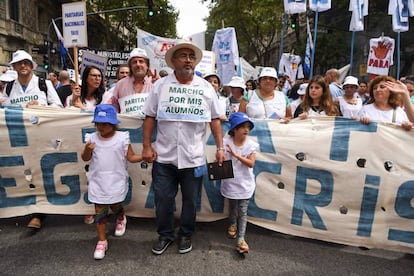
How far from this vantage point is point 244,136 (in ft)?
10.7

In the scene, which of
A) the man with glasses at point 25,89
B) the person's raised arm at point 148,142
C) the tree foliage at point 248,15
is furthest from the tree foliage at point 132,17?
the person's raised arm at point 148,142

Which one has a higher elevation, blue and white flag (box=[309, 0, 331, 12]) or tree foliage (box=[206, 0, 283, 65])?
tree foliage (box=[206, 0, 283, 65])

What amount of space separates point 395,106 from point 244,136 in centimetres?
157

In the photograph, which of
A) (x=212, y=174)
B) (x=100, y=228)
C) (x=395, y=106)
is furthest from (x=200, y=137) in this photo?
(x=395, y=106)

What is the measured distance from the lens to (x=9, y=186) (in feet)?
12.0

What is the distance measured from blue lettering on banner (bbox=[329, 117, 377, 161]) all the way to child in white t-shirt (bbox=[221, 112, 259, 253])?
2.57 ft

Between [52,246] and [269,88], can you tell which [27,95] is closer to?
[52,246]

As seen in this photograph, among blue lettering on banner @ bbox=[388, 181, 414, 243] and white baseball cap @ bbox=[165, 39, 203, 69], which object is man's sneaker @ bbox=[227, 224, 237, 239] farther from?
white baseball cap @ bbox=[165, 39, 203, 69]

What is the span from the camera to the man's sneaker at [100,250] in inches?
116

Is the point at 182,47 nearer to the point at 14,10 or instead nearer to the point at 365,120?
the point at 365,120

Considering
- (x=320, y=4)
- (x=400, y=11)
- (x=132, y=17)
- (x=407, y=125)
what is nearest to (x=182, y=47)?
(x=407, y=125)

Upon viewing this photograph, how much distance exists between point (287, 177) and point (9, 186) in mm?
2904

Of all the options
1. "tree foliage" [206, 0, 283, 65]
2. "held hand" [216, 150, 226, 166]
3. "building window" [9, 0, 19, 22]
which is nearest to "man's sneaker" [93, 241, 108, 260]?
"held hand" [216, 150, 226, 166]

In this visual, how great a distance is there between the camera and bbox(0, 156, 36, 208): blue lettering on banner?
3.63 meters
